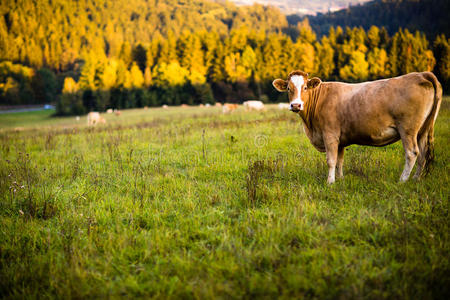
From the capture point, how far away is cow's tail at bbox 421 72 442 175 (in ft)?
13.2

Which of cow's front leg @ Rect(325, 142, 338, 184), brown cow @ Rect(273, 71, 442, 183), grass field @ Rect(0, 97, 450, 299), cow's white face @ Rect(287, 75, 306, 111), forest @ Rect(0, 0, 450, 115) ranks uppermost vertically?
forest @ Rect(0, 0, 450, 115)

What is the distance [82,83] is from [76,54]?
67.3 meters

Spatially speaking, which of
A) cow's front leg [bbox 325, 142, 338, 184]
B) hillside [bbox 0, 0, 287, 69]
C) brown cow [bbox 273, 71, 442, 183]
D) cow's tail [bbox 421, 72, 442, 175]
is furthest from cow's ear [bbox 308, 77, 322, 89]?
hillside [bbox 0, 0, 287, 69]

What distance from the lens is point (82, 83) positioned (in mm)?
45969

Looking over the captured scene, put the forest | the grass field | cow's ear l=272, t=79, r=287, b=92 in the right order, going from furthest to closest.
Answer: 1. the forest
2. cow's ear l=272, t=79, r=287, b=92
3. the grass field

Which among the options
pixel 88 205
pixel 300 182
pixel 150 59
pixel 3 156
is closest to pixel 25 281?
pixel 88 205

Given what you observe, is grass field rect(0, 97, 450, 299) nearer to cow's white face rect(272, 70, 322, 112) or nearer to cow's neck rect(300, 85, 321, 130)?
cow's neck rect(300, 85, 321, 130)

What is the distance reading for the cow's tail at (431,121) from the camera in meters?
4.03

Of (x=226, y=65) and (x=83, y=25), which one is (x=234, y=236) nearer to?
(x=226, y=65)

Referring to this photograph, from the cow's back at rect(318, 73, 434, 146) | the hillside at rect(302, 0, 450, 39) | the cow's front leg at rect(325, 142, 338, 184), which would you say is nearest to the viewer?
the cow's back at rect(318, 73, 434, 146)

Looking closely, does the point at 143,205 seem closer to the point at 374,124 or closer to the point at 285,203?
the point at 285,203

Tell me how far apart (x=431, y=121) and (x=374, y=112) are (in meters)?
0.90

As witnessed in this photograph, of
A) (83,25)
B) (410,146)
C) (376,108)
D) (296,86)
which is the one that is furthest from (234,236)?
(83,25)

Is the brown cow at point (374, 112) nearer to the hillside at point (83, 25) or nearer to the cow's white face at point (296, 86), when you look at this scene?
the cow's white face at point (296, 86)
